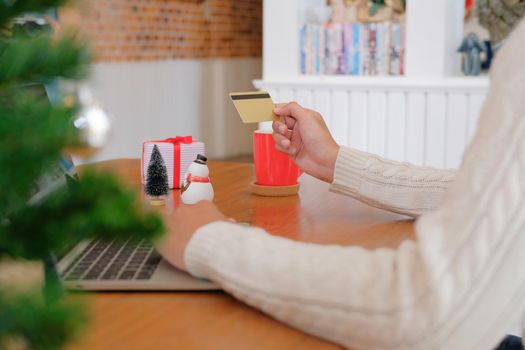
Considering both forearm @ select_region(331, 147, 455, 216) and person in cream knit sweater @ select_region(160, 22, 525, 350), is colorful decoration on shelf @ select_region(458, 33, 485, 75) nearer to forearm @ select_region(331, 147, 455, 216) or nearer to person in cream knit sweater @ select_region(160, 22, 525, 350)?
forearm @ select_region(331, 147, 455, 216)

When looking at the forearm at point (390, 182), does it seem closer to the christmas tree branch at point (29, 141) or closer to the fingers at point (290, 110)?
the fingers at point (290, 110)

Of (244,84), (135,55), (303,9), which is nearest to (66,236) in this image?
(303,9)

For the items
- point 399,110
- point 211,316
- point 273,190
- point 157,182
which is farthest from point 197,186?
point 399,110

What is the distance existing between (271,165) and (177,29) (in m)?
3.69

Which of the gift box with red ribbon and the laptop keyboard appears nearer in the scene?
the laptop keyboard

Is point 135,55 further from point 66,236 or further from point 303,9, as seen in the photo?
point 66,236

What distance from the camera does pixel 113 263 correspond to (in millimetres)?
954

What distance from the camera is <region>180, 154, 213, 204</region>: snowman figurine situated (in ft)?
4.28

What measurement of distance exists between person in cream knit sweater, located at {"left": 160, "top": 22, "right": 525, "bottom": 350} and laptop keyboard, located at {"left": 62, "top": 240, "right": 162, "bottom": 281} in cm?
11

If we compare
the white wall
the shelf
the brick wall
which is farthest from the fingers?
the white wall

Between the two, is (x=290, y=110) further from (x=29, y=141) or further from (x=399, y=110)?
(x=399, y=110)

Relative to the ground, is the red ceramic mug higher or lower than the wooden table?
higher

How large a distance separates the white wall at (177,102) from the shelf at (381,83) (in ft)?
3.05

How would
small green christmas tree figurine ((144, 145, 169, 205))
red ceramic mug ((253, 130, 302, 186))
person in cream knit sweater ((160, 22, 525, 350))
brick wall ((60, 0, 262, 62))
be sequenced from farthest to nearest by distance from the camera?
1. brick wall ((60, 0, 262, 62))
2. red ceramic mug ((253, 130, 302, 186))
3. small green christmas tree figurine ((144, 145, 169, 205))
4. person in cream knit sweater ((160, 22, 525, 350))
